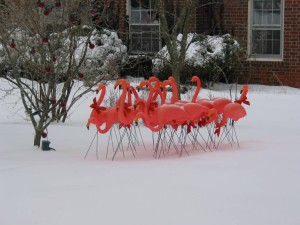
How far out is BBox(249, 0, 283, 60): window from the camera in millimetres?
16766

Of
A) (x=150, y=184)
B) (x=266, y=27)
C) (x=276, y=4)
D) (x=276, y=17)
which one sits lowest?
(x=150, y=184)

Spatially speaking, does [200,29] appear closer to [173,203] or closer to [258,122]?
[258,122]

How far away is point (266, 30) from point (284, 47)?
68 cm

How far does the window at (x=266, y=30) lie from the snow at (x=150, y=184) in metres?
8.00

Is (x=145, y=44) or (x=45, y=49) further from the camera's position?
(x=145, y=44)

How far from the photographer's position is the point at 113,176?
6484mm

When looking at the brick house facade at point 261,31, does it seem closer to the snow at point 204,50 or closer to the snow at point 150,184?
the snow at point 204,50

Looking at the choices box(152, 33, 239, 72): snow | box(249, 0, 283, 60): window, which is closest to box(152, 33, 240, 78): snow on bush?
box(152, 33, 239, 72): snow

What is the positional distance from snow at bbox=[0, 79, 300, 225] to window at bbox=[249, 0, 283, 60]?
26.3ft

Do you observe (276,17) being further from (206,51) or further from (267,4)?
(206,51)

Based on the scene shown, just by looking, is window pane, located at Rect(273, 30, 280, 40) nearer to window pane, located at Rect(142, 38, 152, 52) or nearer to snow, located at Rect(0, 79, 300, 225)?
window pane, located at Rect(142, 38, 152, 52)

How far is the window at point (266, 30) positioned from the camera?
16.8 metres

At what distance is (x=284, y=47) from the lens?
16.6 metres

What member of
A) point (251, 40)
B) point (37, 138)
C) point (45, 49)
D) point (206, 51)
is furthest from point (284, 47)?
point (37, 138)
